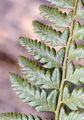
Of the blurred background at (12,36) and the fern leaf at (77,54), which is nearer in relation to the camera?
the fern leaf at (77,54)

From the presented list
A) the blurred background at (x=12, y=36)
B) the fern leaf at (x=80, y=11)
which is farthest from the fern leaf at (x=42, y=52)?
the blurred background at (x=12, y=36)

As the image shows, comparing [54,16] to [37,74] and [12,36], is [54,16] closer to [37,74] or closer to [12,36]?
[37,74]

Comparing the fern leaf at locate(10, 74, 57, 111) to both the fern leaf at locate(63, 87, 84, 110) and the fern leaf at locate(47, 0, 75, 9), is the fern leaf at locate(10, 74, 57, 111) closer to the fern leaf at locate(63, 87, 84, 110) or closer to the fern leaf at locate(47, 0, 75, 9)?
the fern leaf at locate(63, 87, 84, 110)

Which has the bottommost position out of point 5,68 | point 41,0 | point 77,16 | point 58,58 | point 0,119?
point 5,68

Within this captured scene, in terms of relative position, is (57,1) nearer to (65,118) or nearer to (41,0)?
(65,118)

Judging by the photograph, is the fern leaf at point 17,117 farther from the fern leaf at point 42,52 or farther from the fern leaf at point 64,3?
the fern leaf at point 64,3

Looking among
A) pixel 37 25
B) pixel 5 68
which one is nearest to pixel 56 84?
pixel 37 25

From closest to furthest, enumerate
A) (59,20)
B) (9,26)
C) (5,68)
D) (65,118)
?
1. (65,118)
2. (59,20)
3. (5,68)
4. (9,26)
